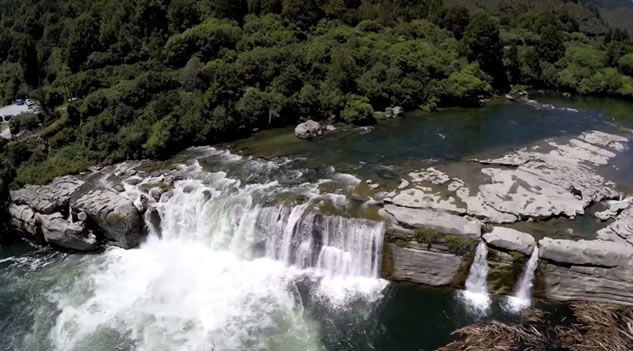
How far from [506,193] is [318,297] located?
12.5 meters

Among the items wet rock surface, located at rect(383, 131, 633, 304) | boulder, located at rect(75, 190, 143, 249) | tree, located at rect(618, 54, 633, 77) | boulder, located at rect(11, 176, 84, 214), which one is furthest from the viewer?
tree, located at rect(618, 54, 633, 77)

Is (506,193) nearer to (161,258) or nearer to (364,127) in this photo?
(364,127)

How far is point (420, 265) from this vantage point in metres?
23.9

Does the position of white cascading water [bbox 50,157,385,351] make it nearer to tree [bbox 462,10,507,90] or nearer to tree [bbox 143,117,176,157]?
tree [bbox 143,117,176,157]

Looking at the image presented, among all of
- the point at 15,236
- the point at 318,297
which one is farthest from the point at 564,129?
the point at 15,236

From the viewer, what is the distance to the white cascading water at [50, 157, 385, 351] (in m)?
21.5

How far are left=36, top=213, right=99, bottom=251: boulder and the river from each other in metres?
0.77

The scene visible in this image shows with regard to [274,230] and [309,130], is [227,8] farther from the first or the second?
[274,230]

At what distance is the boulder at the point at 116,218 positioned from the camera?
27.3m

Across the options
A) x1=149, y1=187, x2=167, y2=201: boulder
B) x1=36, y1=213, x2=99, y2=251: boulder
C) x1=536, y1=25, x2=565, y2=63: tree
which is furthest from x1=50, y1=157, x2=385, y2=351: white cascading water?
x1=536, y1=25, x2=565, y2=63: tree

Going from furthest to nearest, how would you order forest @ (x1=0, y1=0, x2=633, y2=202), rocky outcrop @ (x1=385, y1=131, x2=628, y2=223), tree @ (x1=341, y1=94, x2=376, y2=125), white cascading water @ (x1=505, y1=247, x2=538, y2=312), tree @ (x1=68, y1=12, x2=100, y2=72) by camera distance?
tree @ (x1=68, y1=12, x2=100, y2=72) < tree @ (x1=341, y1=94, x2=376, y2=125) < forest @ (x1=0, y1=0, x2=633, y2=202) < rocky outcrop @ (x1=385, y1=131, x2=628, y2=223) < white cascading water @ (x1=505, y1=247, x2=538, y2=312)

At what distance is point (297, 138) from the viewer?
38.6 metres

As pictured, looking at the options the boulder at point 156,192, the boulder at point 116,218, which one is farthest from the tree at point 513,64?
the boulder at point 116,218

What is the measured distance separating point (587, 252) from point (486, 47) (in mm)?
37086
